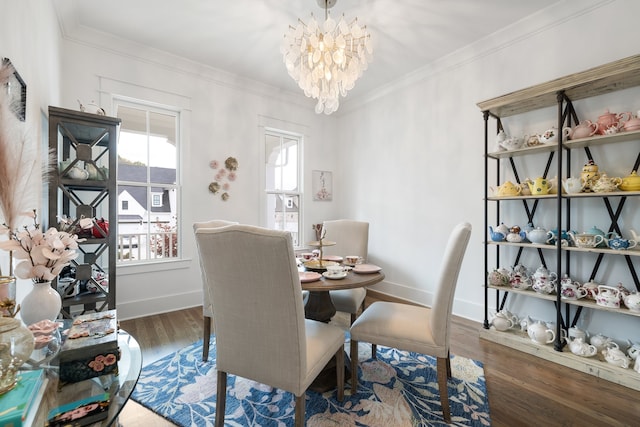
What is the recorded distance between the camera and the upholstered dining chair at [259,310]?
3.97 feet

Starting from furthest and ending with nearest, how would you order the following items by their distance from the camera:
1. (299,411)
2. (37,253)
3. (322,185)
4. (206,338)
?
(322,185) < (206,338) < (299,411) < (37,253)

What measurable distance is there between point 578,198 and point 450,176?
1.15 meters

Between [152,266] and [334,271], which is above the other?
[334,271]

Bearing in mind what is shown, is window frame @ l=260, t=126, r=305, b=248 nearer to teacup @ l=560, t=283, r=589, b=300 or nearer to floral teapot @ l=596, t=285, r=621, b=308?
teacup @ l=560, t=283, r=589, b=300

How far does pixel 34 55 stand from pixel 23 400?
6.38 feet

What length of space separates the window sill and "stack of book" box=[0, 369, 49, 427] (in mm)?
2430

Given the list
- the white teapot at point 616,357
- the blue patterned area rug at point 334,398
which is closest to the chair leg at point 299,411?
the blue patterned area rug at point 334,398

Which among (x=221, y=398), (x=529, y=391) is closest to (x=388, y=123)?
(x=529, y=391)

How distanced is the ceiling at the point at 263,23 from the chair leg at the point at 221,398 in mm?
2735

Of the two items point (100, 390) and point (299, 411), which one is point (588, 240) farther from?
point (100, 390)

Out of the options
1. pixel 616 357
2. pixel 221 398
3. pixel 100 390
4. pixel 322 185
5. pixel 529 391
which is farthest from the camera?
pixel 322 185

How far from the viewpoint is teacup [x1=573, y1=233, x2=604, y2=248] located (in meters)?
2.10

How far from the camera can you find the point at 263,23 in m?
2.61

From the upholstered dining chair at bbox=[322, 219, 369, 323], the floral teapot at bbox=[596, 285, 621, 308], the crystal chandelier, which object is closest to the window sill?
the upholstered dining chair at bbox=[322, 219, 369, 323]
